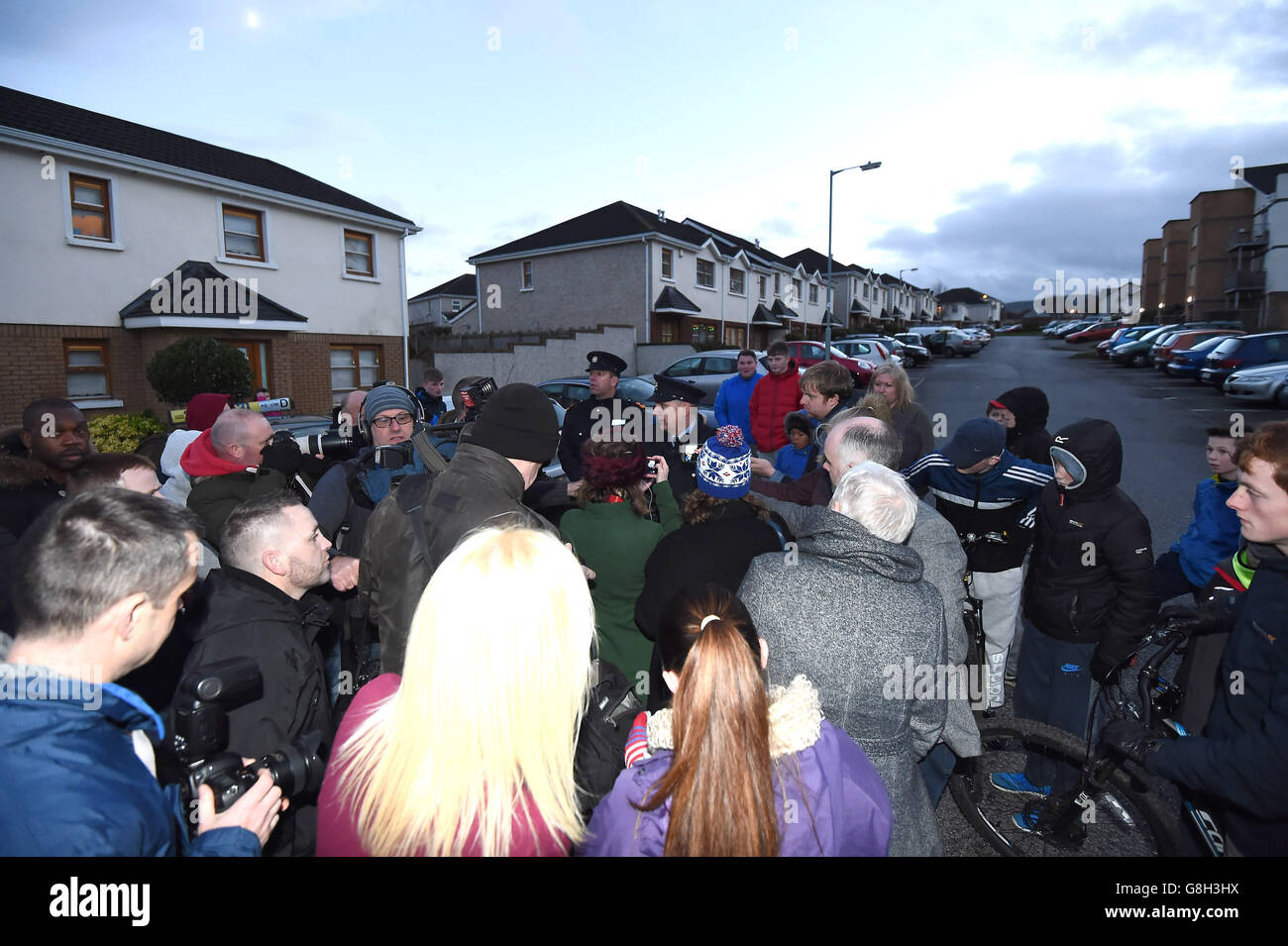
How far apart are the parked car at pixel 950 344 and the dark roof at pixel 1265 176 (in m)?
27.3

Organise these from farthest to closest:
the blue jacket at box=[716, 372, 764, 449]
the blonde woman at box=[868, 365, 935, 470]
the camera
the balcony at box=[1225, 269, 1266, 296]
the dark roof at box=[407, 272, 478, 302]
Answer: the dark roof at box=[407, 272, 478, 302] → the balcony at box=[1225, 269, 1266, 296] → the blue jacket at box=[716, 372, 764, 449] → the blonde woman at box=[868, 365, 935, 470] → the camera

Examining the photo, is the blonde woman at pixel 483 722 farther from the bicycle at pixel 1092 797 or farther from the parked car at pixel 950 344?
the parked car at pixel 950 344

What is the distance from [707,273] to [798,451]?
3229 centimetres

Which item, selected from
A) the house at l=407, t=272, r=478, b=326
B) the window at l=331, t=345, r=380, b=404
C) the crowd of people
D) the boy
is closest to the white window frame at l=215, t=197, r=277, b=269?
the window at l=331, t=345, r=380, b=404

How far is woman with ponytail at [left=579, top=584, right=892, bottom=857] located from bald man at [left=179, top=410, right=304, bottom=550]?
9.78ft

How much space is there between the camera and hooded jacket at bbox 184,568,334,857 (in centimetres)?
214

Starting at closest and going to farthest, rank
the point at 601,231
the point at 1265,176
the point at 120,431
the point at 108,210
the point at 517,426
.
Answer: the point at 517,426 < the point at 120,431 < the point at 108,210 < the point at 601,231 < the point at 1265,176

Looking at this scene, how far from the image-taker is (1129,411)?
17.4m

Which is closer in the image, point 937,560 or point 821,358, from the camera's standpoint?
point 937,560

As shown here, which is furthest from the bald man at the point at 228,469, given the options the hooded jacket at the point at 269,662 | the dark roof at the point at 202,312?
the dark roof at the point at 202,312

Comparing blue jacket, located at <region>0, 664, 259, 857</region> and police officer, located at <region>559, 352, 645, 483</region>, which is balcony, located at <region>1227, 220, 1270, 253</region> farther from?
blue jacket, located at <region>0, 664, 259, 857</region>

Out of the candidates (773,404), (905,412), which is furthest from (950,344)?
(905,412)

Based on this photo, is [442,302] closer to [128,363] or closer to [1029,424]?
[128,363]
